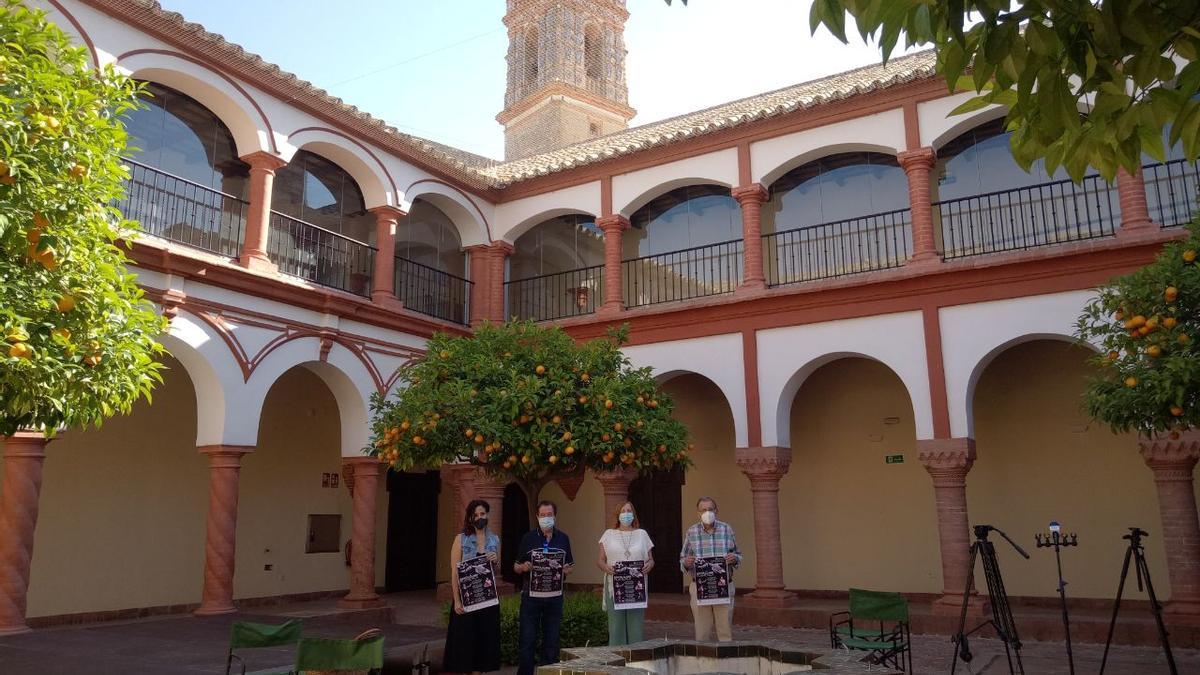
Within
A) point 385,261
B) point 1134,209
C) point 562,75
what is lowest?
point 1134,209

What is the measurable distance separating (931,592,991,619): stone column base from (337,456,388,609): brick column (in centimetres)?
712

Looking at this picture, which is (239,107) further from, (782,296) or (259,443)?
(782,296)

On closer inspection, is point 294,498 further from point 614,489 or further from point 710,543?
point 710,543

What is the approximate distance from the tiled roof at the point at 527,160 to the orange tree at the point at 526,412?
4834 millimetres

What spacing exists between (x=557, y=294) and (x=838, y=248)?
4896 millimetres

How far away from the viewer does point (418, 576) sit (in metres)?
16.4

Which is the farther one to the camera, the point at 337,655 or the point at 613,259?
the point at 613,259

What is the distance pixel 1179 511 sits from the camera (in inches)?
377

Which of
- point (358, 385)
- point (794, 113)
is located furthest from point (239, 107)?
point (794, 113)

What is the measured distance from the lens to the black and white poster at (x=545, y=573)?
691 centimetres

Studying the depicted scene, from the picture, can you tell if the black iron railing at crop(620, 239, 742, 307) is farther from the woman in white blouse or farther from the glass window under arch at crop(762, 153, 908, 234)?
the woman in white blouse

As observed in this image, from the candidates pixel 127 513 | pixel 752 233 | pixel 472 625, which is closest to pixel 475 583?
pixel 472 625

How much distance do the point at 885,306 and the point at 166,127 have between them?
935 centimetres

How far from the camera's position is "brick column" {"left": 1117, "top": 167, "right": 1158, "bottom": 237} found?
1022cm
